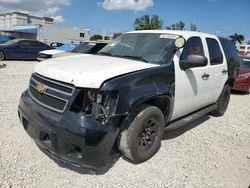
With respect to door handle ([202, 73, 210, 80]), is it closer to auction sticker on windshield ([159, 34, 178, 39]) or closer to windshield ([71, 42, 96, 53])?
auction sticker on windshield ([159, 34, 178, 39])

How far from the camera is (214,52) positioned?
5176 mm

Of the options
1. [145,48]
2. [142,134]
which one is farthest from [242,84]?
[142,134]

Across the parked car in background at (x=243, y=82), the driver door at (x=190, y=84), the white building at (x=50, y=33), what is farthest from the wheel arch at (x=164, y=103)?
the white building at (x=50, y=33)

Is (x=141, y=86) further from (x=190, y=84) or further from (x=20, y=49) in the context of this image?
(x=20, y=49)

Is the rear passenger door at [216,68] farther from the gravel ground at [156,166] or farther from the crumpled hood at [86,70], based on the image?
the crumpled hood at [86,70]

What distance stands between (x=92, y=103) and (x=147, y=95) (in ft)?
2.64

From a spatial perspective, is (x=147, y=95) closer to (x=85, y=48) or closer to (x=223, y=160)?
(x=223, y=160)

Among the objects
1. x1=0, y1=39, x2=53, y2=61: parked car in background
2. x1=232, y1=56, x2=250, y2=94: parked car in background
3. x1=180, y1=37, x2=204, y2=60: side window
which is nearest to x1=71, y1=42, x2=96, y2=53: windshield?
x1=232, y1=56, x2=250, y2=94: parked car in background

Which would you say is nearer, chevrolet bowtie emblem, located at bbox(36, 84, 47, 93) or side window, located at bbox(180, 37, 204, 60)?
chevrolet bowtie emblem, located at bbox(36, 84, 47, 93)

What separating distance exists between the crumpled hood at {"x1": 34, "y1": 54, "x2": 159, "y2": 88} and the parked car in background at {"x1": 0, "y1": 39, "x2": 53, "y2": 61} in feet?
43.8

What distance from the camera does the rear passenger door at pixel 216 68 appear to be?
16.4 feet

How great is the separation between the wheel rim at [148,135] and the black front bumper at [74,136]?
0.63m

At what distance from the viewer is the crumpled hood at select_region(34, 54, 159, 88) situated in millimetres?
2814

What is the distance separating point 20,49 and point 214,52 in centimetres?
1388
